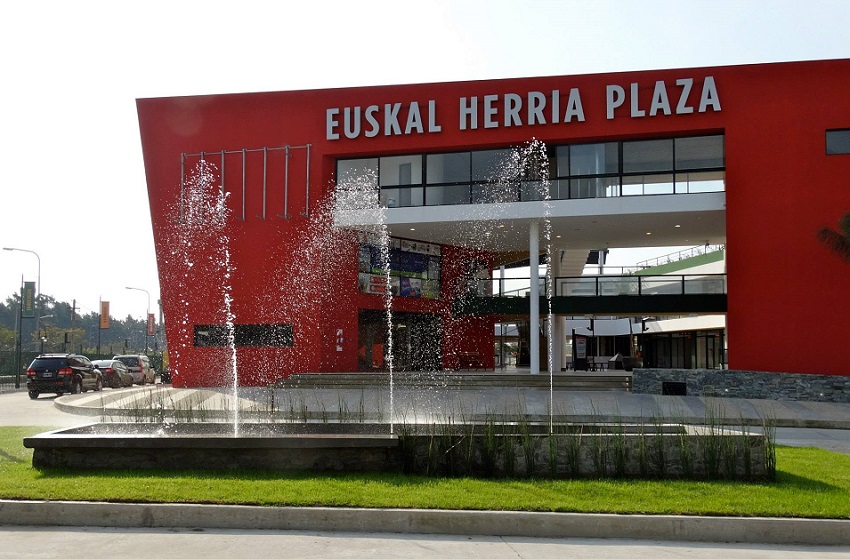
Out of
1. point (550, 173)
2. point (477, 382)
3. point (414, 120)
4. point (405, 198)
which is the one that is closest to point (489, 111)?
point (414, 120)

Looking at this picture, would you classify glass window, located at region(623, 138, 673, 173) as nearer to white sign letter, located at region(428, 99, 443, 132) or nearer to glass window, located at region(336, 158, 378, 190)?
white sign letter, located at region(428, 99, 443, 132)

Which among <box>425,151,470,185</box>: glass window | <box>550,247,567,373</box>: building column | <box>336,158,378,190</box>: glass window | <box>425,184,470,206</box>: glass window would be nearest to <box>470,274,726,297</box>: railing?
<box>550,247,567,373</box>: building column

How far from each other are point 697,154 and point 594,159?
3.45 meters

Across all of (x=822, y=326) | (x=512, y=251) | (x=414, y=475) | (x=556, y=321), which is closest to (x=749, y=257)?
(x=822, y=326)

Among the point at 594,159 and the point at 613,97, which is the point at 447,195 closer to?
the point at 594,159

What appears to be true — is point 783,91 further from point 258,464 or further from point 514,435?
point 258,464

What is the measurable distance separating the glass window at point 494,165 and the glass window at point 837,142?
995cm

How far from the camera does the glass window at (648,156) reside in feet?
89.6

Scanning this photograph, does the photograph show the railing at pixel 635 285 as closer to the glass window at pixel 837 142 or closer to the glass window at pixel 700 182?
the glass window at pixel 700 182

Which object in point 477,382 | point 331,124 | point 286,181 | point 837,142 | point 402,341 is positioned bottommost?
point 477,382

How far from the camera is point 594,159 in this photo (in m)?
27.6

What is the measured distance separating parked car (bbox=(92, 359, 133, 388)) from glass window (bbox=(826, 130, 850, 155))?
29.4m

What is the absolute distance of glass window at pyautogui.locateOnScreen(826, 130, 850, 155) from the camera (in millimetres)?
24438

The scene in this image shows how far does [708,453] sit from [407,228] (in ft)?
69.8
